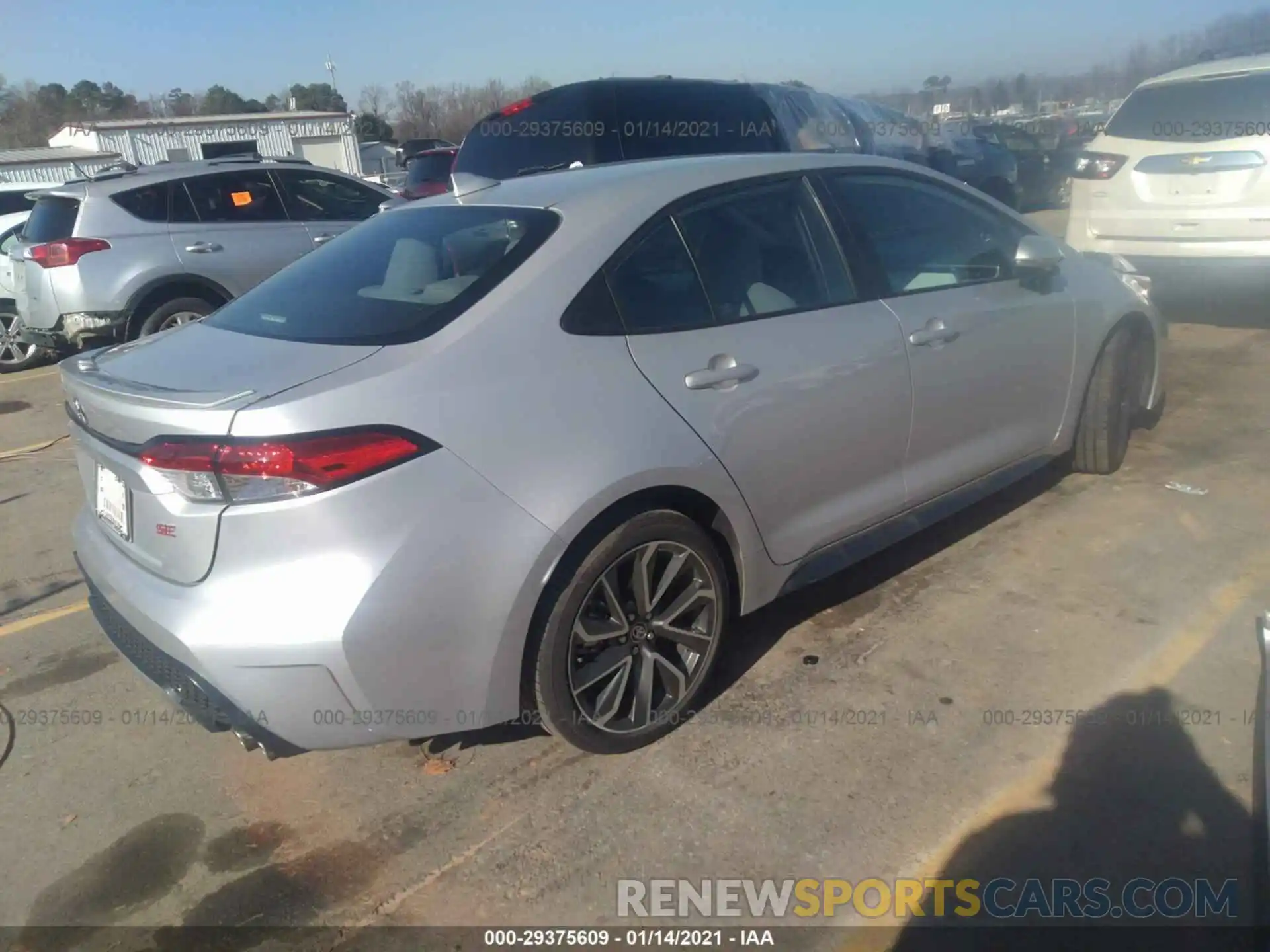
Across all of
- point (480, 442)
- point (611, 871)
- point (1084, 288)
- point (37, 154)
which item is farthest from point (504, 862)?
point (37, 154)

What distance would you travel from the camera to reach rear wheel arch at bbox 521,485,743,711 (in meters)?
2.66

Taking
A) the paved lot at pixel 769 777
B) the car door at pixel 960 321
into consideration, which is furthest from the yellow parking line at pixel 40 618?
the car door at pixel 960 321

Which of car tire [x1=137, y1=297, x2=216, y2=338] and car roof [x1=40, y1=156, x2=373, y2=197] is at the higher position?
car roof [x1=40, y1=156, x2=373, y2=197]

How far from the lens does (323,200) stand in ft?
Result: 29.8

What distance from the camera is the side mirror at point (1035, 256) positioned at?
13.1 ft

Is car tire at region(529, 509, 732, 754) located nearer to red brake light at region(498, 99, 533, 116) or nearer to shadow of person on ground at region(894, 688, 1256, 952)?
shadow of person on ground at region(894, 688, 1256, 952)

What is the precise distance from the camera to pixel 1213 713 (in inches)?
119

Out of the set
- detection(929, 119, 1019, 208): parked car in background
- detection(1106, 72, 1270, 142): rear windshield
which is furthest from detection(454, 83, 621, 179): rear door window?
detection(929, 119, 1019, 208): parked car in background

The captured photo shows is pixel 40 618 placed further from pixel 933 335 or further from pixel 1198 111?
pixel 1198 111

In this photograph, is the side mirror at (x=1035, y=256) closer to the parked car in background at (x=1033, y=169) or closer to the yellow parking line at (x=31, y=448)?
the yellow parking line at (x=31, y=448)

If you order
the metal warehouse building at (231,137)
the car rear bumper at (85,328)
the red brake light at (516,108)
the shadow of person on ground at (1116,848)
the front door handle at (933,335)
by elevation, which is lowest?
the shadow of person on ground at (1116,848)

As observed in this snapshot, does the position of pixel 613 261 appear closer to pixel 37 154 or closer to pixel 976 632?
pixel 976 632

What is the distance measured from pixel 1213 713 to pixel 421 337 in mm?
2573

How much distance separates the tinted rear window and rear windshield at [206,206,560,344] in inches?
397
